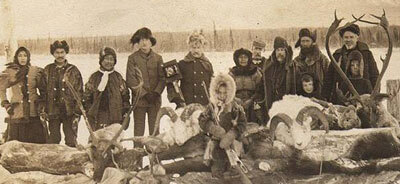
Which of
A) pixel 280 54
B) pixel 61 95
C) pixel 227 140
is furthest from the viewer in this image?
pixel 61 95

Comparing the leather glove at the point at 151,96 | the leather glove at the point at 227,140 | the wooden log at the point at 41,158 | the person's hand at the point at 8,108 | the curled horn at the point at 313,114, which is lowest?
the wooden log at the point at 41,158

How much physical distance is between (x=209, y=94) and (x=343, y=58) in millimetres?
913

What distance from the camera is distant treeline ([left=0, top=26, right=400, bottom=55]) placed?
4.28 m

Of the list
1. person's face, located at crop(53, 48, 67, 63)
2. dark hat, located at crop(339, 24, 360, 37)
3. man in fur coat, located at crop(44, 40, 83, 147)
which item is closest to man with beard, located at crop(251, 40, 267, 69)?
dark hat, located at crop(339, 24, 360, 37)

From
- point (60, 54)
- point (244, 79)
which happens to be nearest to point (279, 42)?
point (244, 79)

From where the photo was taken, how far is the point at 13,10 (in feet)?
14.6

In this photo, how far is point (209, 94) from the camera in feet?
14.0

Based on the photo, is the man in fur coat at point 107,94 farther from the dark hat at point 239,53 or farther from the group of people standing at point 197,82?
the dark hat at point 239,53

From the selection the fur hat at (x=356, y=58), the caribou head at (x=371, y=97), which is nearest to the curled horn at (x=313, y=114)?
the caribou head at (x=371, y=97)

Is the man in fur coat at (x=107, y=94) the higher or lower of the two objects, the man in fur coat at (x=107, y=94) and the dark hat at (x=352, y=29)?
the lower

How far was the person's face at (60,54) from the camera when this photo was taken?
439 cm

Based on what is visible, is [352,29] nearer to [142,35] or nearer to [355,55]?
[355,55]

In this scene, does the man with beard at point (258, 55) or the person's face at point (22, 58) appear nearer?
the man with beard at point (258, 55)

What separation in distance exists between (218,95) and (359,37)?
3.29ft
